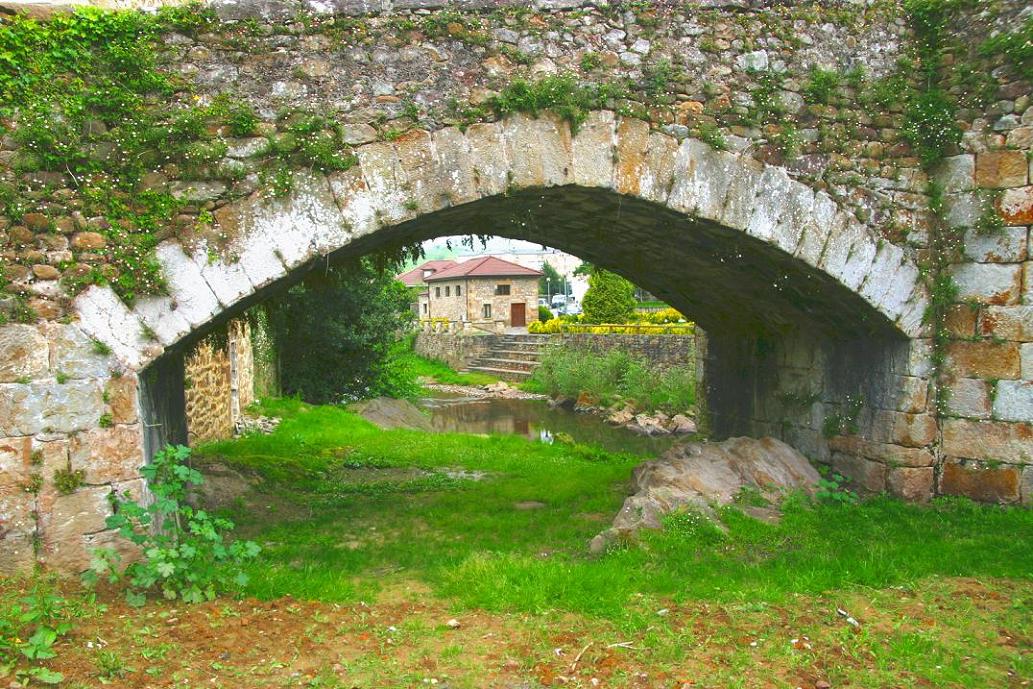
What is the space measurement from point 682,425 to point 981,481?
390 inches

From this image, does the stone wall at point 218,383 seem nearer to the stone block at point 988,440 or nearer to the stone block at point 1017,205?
the stone block at point 988,440

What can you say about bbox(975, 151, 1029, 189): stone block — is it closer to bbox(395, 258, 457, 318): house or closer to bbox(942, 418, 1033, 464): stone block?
bbox(942, 418, 1033, 464): stone block

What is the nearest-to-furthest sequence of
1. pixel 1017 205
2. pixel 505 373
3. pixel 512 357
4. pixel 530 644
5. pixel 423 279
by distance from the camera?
pixel 530 644 < pixel 1017 205 < pixel 505 373 < pixel 512 357 < pixel 423 279

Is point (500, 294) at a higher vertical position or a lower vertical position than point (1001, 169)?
higher

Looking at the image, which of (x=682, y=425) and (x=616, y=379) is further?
(x=616, y=379)

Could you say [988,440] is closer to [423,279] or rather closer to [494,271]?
[494,271]

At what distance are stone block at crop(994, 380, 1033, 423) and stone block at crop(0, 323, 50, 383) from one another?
5.85 metres

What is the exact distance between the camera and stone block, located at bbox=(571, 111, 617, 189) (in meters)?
4.72

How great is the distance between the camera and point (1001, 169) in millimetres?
5207

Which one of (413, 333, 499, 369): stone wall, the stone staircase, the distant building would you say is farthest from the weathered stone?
the distant building

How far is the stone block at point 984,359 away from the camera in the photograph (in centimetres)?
522

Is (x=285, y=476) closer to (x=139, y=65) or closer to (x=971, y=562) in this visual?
(x=139, y=65)

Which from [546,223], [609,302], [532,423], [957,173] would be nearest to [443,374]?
[609,302]

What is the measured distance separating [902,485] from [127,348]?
510 cm
